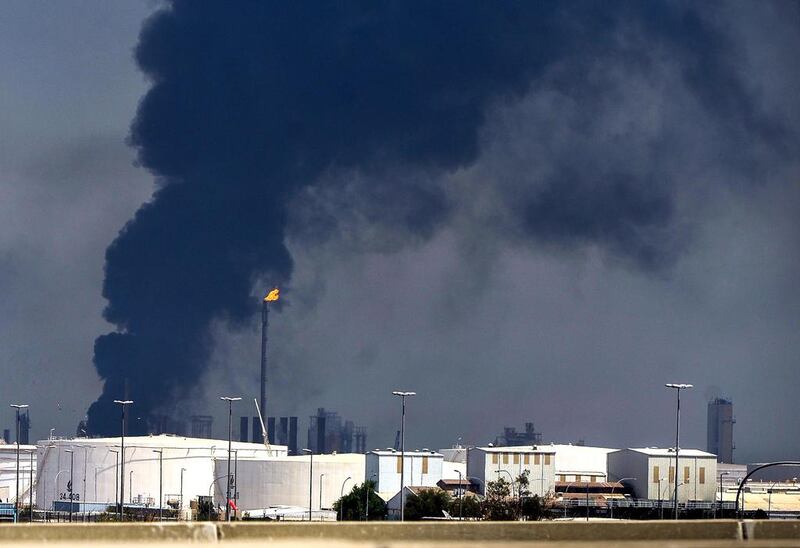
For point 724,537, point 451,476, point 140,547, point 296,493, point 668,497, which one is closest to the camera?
point 140,547

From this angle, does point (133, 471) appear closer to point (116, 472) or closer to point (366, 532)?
point (116, 472)

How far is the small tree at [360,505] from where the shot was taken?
123 meters

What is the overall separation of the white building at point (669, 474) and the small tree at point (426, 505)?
93.4ft

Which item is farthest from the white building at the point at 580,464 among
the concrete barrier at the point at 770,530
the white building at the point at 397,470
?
the concrete barrier at the point at 770,530

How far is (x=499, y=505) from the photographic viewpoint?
11581cm

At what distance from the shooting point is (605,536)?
11844mm

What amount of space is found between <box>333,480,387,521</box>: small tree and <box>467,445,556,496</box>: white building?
1998 centimetres

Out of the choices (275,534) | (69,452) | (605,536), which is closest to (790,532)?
(605,536)

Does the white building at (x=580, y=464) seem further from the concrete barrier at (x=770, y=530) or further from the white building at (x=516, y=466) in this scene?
the concrete barrier at (x=770, y=530)

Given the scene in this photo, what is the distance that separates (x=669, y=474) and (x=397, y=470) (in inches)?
1110

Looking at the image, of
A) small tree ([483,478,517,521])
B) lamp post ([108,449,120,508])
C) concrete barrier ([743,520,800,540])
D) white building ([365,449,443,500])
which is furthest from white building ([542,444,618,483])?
concrete barrier ([743,520,800,540])

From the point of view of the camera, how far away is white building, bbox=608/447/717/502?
13688 cm

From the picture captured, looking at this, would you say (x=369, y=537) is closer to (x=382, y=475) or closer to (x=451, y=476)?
(x=382, y=475)

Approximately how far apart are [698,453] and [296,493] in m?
42.7
